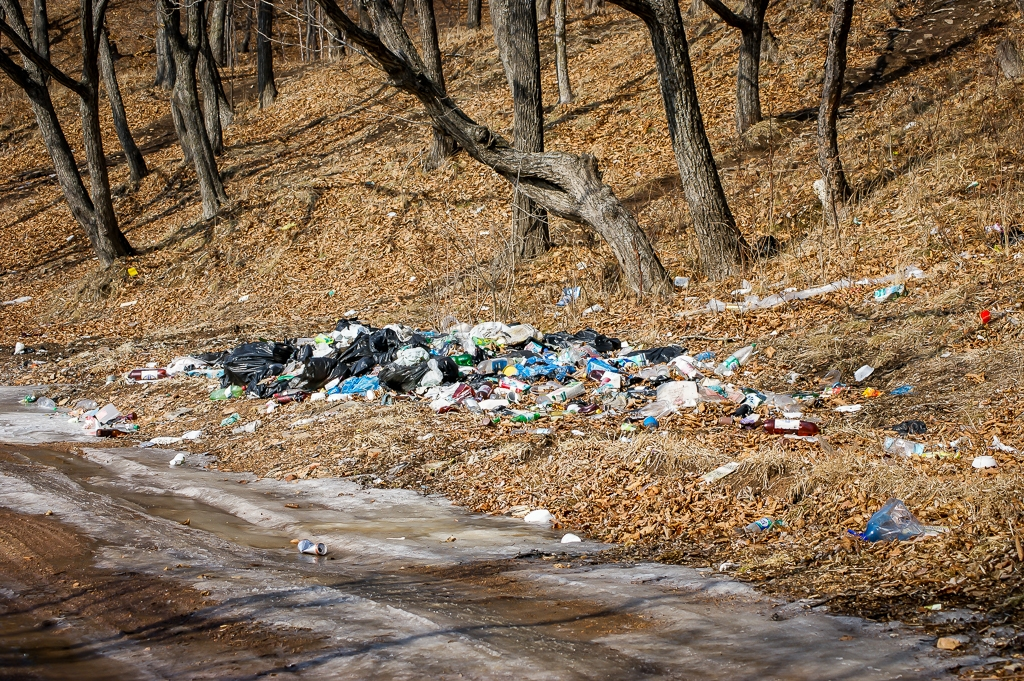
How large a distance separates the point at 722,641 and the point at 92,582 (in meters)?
2.76

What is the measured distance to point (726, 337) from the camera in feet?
26.0

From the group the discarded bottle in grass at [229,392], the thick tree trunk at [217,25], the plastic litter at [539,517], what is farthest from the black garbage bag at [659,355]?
the thick tree trunk at [217,25]

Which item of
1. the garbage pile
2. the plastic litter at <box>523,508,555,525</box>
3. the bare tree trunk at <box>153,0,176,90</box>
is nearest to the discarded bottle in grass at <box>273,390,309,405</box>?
the garbage pile

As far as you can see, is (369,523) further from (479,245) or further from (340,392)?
(479,245)

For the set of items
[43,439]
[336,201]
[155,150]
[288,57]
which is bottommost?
[43,439]

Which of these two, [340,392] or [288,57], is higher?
[288,57]

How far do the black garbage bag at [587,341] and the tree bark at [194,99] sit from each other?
978cm

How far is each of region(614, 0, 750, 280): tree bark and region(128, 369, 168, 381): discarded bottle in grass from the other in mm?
6079

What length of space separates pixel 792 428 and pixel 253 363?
5.20 m

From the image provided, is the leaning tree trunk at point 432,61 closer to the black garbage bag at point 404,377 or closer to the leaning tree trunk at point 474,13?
the black garbage bag at point 404,377

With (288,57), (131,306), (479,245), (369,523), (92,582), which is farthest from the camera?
(288,57)

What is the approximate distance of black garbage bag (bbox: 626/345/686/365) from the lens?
748 cm

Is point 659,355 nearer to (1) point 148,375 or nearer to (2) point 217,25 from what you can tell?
(1) point 148,375

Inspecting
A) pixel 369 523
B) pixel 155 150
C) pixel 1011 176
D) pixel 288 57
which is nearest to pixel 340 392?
pixel 369 523
